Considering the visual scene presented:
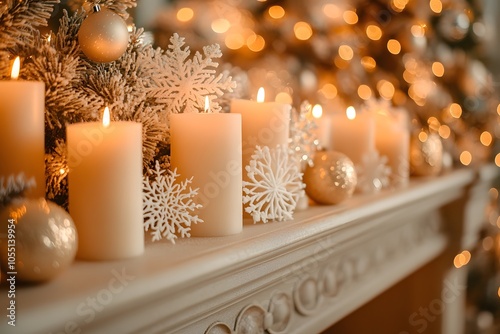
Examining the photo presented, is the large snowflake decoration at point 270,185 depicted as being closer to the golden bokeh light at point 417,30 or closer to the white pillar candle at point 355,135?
the white pillar candle at point 355,135

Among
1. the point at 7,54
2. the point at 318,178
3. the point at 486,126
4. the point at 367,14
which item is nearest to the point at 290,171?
the point at 318,178

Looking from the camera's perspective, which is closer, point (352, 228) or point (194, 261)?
point (194, 261)

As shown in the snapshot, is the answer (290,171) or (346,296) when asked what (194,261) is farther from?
(346,296)

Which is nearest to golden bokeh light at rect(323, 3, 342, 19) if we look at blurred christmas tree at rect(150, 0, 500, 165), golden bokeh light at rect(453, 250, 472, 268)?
blurred christmas tree at rect(150, 0, 500, 165)

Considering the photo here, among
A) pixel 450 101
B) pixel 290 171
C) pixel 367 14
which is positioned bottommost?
pixel 290 171

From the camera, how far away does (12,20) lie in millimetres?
648

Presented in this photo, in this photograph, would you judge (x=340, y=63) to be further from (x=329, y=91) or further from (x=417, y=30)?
(x=417, y=30)

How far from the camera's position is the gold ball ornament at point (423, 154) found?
1.35 m

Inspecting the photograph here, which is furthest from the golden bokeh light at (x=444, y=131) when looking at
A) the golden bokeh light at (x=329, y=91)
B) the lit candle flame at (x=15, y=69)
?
the lit candle flame at (x=15, y=69)

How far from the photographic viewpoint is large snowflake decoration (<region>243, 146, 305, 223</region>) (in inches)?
31.5

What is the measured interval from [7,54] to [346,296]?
0.78m

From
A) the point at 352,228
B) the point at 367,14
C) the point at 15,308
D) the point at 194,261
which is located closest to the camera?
the point at 15,308

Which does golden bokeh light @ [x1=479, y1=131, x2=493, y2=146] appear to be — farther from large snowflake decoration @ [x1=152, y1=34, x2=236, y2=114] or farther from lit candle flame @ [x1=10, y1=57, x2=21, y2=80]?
lit candle flame @ [x1=10, y1=57, x2=21, y2=80]

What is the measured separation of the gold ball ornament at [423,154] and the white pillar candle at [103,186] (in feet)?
3.02
